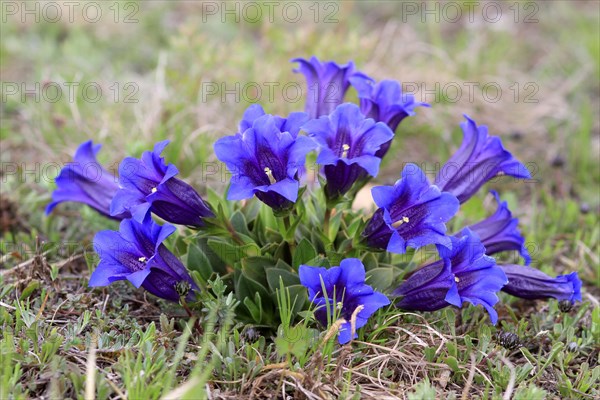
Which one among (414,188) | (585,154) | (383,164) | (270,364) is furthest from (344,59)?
(270,364)

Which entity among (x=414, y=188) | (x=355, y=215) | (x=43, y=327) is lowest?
(x=43, y=327)

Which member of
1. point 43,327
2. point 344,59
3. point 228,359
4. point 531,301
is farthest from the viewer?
Answer: point 344,59

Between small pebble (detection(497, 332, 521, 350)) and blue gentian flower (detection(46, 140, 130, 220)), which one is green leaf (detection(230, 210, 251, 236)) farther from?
small pebble (detection(497, 332, 521, 350))

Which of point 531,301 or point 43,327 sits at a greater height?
point 43,327

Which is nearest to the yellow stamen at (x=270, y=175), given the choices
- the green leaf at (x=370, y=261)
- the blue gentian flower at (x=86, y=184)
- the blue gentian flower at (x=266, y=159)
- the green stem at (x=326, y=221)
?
the blue gentian flower at (x=266, y=159)

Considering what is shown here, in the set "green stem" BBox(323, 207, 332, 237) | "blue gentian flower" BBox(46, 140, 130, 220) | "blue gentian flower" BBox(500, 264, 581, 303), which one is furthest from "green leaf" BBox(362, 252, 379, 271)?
"blue gentian flower" BBox(46, 140, 130, 220)

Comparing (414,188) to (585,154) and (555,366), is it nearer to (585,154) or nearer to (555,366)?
(555,366)
